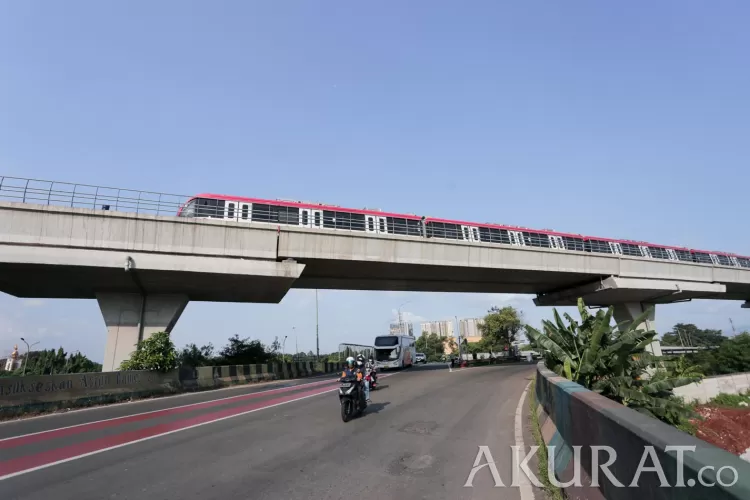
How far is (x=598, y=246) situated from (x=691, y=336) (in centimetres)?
11621

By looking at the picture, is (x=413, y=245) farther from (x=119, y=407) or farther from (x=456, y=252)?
(x=119, y=407)

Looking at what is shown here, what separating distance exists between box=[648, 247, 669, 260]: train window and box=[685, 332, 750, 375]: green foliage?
8918mm

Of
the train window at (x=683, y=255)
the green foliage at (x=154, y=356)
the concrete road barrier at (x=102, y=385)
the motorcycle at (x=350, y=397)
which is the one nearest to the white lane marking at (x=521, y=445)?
the motorcycle at (x=350, y=397)

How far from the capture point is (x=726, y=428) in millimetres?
18969

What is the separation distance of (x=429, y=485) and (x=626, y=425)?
10.3 feet

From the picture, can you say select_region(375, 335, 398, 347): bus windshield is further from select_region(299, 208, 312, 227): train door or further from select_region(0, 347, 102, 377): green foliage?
select_region(0, 347, 102, 377): green foliage

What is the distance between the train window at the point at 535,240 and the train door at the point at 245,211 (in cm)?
2006

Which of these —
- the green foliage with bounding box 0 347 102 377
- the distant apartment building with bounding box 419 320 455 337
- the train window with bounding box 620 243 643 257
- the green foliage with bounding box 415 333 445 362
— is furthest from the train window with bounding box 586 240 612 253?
the distant apartment building with bounding box 419 320 455 337

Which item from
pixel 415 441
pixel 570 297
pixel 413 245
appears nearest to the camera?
pixel 415 441

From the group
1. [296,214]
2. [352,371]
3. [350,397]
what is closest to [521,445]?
[350,397]

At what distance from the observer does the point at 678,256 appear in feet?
126

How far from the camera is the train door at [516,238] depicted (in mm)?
29772

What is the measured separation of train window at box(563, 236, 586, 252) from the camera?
32.3m

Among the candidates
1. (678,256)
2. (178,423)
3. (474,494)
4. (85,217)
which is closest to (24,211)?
(85,217)
